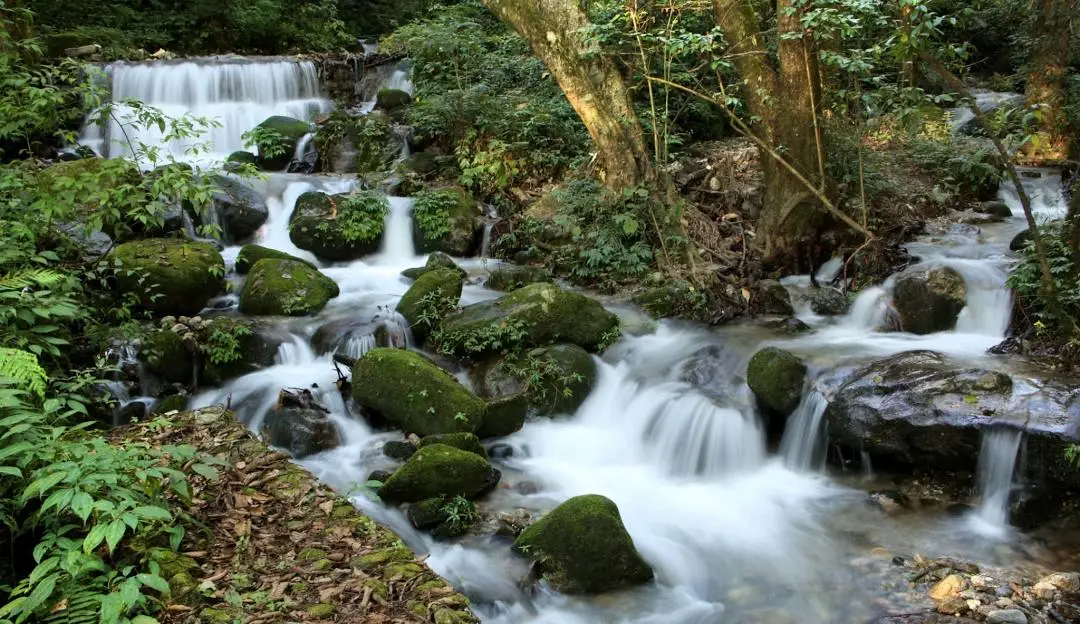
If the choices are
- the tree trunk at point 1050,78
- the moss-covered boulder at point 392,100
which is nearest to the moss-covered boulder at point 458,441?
the moss-covered boulder at point 392,100

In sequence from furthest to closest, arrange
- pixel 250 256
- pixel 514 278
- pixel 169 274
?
pixel 514 278 → pixel 250 256 → pixel 169 274

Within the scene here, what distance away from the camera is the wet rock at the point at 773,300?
8664 millimetres

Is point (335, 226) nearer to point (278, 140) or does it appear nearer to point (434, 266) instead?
point (434, 266)

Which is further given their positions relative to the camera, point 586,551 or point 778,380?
point 778,380

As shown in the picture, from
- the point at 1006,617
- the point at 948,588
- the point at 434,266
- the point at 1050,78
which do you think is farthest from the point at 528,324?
the point at 1050,78

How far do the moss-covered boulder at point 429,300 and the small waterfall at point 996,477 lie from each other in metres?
5.36

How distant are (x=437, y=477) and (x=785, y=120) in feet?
20.7

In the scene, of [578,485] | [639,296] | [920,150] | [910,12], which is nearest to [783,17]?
[910,12]

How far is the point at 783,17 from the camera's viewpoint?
8.38m

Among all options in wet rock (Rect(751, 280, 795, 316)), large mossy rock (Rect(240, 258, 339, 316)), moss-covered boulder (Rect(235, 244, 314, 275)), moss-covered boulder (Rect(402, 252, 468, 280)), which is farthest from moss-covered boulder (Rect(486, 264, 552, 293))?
wet rock (Rect(751, 280, 795, 316))

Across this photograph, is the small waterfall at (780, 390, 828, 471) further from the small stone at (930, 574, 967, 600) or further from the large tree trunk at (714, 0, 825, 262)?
the large tree trunk at (714, 0, 825, 262)

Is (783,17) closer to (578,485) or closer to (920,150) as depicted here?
(920,150)

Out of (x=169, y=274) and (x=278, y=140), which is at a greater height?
(x=278, y=140)

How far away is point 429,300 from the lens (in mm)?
8406
